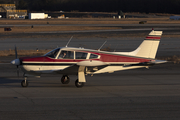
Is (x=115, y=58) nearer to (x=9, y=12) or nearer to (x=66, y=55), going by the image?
(x=66, y=55)

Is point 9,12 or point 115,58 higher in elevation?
point 9,12

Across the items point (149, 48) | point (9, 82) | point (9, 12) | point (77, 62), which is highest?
point (9, 12)

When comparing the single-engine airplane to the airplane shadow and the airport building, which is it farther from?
the airport building

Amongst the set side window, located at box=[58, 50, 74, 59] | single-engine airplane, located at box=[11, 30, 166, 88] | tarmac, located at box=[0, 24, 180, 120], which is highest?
side window, located at box=[58, 50, 74, 59]

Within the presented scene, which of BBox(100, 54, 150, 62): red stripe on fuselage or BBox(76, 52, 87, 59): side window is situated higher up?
BBox(76, 52, 87, 59): side window

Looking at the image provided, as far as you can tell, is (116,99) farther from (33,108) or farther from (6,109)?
(6,109)

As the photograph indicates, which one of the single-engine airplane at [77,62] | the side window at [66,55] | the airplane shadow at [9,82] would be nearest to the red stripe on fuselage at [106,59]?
the single-engine airplane at [77,62]

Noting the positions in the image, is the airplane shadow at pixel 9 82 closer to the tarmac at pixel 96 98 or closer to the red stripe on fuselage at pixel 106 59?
the tarmac at pixel 96 98

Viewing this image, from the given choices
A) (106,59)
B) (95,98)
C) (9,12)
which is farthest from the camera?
(9,12)

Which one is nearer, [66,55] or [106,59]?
[66,55]

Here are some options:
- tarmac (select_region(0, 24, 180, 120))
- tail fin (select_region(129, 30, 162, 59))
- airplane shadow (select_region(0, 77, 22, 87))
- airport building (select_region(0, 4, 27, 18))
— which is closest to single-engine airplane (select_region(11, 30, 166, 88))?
tail fin (select_region(129, 30, 162, 59))

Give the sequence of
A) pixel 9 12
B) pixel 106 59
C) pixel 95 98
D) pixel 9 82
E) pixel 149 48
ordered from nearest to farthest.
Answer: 1. pixel 95 98
2. pixel 106 59
3. pixel 149 48
4. pixel 9 82
5. pixel 9 12

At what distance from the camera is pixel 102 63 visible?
13.2 m

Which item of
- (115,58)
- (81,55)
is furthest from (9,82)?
(115,58)
